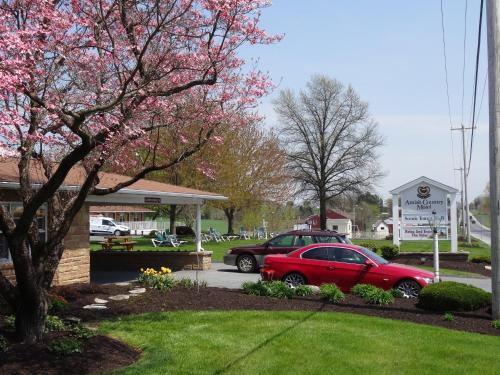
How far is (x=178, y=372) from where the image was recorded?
7.06 m

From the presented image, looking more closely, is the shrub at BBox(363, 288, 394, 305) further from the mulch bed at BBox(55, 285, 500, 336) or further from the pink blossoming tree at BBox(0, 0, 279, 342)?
the pink blossoming tree at BBox(0, 0, 279, 342)

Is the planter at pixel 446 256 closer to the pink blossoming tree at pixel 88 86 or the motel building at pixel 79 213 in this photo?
the motel building at pixel 79 213

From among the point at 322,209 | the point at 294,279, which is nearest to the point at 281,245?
the point at 294,279

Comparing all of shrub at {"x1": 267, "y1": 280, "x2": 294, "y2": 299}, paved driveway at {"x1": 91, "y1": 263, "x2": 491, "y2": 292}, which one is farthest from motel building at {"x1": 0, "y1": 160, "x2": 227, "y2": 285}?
shrub at {"x1": 267, "y1": 280, "x2": 294, "y2": 299}

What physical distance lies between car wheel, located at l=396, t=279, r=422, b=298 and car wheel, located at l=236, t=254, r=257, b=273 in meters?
7.97

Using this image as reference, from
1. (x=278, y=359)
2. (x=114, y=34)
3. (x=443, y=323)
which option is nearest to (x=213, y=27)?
(x=114, y=34)

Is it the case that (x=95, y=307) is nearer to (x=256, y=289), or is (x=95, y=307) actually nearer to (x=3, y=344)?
(x=256, y=289)

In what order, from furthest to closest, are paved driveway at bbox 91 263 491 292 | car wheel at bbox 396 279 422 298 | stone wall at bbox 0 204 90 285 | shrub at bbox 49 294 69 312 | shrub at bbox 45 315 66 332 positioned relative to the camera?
paved driveway at bbox 91 263 491 292 < stone wall at bbox 0 204 90 285 < car wheel at bbox 396 279 422 298 < shrub at bbox 49 294 69 312 < shrub at bbox 45 315 66 332

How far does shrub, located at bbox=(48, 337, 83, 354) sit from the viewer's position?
24.5 ft

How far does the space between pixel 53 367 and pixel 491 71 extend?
8687 millimetres

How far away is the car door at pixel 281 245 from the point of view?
2016cm

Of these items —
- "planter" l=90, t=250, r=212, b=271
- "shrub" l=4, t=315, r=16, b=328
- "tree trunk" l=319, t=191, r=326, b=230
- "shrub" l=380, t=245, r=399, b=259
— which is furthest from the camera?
"tree trunk" l=319, t=191, r=326, b=230

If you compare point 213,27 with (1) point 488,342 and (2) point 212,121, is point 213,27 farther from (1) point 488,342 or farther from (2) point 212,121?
(1) point 488,342

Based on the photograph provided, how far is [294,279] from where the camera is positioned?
14602 millimetres
